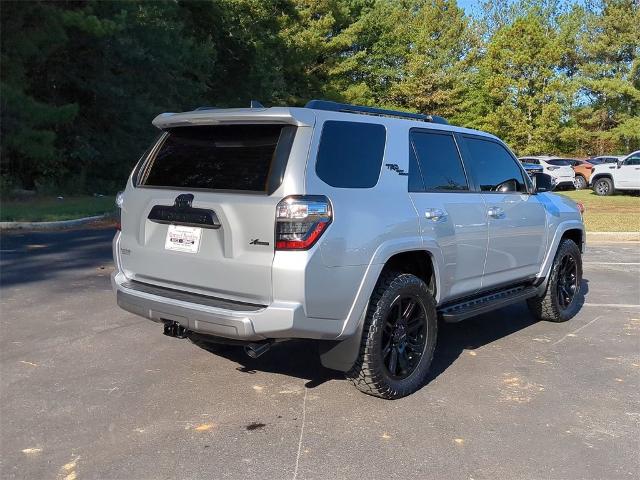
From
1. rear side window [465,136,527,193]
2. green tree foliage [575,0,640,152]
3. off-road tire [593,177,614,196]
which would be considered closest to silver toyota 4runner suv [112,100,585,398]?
rear side window [465,136,527,193]

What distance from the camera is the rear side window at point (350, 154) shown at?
3.96 metres

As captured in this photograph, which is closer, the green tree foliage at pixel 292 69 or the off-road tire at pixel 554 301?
the off-road tire at pixel 554 301

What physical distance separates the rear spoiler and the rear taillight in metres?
0.51

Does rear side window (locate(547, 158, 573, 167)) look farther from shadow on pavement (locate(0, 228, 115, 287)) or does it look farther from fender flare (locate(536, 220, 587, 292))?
fender flare (locate(536, 220, 587, 292))

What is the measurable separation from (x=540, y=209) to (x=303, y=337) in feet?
11.3

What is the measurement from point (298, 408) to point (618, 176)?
2431 cm

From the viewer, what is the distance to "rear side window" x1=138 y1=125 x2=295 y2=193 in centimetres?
389

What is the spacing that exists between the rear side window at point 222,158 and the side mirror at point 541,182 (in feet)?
11.2

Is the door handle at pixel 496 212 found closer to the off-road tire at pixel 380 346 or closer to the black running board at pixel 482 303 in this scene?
the black running board at pixel 482 303

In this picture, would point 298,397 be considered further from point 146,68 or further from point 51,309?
point 146,68

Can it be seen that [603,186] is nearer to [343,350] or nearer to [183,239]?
[343,350]

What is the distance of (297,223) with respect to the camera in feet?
12.1

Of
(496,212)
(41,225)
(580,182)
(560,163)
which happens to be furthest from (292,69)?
(496,212)

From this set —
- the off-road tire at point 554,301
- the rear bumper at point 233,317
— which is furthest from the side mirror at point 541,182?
the rear bumper at point 233,317
